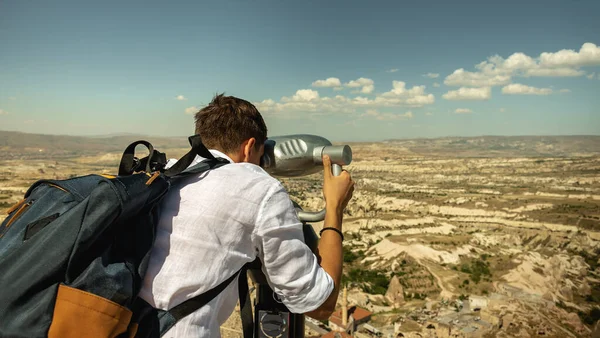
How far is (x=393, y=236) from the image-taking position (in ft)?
127

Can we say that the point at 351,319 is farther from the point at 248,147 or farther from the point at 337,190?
the point at 248,147

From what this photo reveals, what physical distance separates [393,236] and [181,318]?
129ft

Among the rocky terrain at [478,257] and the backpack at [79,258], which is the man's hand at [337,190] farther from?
the rocky terrain at [478,257]

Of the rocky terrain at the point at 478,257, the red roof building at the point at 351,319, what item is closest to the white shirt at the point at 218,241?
the rocky terrain at the point at 478,257

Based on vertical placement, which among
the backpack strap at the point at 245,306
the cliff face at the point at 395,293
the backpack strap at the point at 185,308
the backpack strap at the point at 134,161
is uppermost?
the backpack strap at the point at 134,161

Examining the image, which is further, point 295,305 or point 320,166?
point 320,166

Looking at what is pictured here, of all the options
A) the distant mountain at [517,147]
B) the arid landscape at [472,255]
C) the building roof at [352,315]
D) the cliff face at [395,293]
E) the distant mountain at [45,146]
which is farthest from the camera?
the distant mountain at [517,147]

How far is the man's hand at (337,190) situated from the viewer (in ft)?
4.61

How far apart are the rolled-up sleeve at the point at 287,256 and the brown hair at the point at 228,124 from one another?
1.03 ft

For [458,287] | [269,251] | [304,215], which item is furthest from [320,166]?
[458,287]

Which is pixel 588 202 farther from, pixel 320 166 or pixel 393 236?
pixel 320 166

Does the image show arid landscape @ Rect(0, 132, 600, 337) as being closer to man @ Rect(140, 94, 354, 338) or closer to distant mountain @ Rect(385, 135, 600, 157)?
man @ Rect(140, 94, 354, 338)

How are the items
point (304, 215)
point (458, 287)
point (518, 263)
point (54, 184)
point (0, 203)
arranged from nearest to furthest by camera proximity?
1. point (54, 184)
2. point (304, 215)
3. point (458, 287)
4. point (518, 263)
5. point (0, 203)

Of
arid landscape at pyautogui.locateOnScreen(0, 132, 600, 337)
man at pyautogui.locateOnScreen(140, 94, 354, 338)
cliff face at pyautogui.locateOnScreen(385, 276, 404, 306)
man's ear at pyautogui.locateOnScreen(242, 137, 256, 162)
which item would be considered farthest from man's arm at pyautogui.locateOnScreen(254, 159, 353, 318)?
cliff face at pyautogui.locateOnScreen(385, 276, 404, 306)
